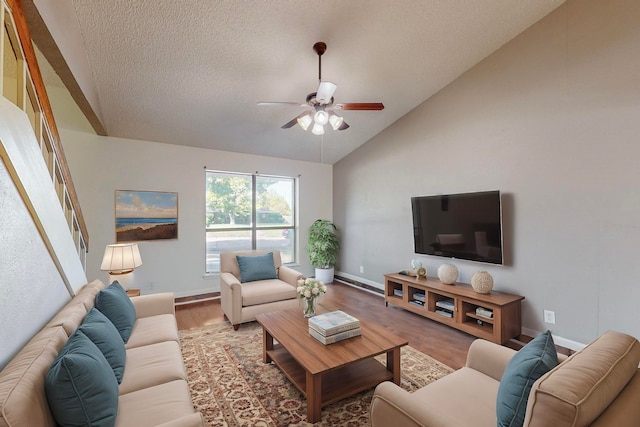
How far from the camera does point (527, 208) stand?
3115mm

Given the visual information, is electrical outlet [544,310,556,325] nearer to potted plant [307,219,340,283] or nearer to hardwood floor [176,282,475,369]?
hardwood floor [176,282,475,369]

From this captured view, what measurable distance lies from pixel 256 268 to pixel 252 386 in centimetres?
172

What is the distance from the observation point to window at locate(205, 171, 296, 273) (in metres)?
4.98

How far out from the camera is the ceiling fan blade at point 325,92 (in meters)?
2.48

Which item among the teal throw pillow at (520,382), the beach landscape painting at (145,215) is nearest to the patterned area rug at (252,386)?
the teal throw pillow at (520,382)

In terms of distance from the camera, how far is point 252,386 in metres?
2.28

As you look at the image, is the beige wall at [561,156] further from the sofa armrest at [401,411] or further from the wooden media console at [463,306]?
the sofa armrest at [401,411]

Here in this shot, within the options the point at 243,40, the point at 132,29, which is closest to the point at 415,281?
the point at 243,40

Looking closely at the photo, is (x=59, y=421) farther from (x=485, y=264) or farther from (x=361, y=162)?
(x=361, y=162)

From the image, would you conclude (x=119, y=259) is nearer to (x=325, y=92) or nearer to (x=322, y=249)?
(x=325, y=92)

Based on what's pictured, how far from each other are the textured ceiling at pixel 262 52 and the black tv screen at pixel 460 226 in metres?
1.59

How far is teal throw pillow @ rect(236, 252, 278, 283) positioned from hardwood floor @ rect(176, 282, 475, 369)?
0.64 meters

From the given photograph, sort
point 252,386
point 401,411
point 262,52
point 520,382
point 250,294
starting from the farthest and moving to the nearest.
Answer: point 250,294 → point 262,52 → point 252,386 → point 401,411 → point 520,382

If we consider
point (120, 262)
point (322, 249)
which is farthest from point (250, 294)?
point (322, 249)
